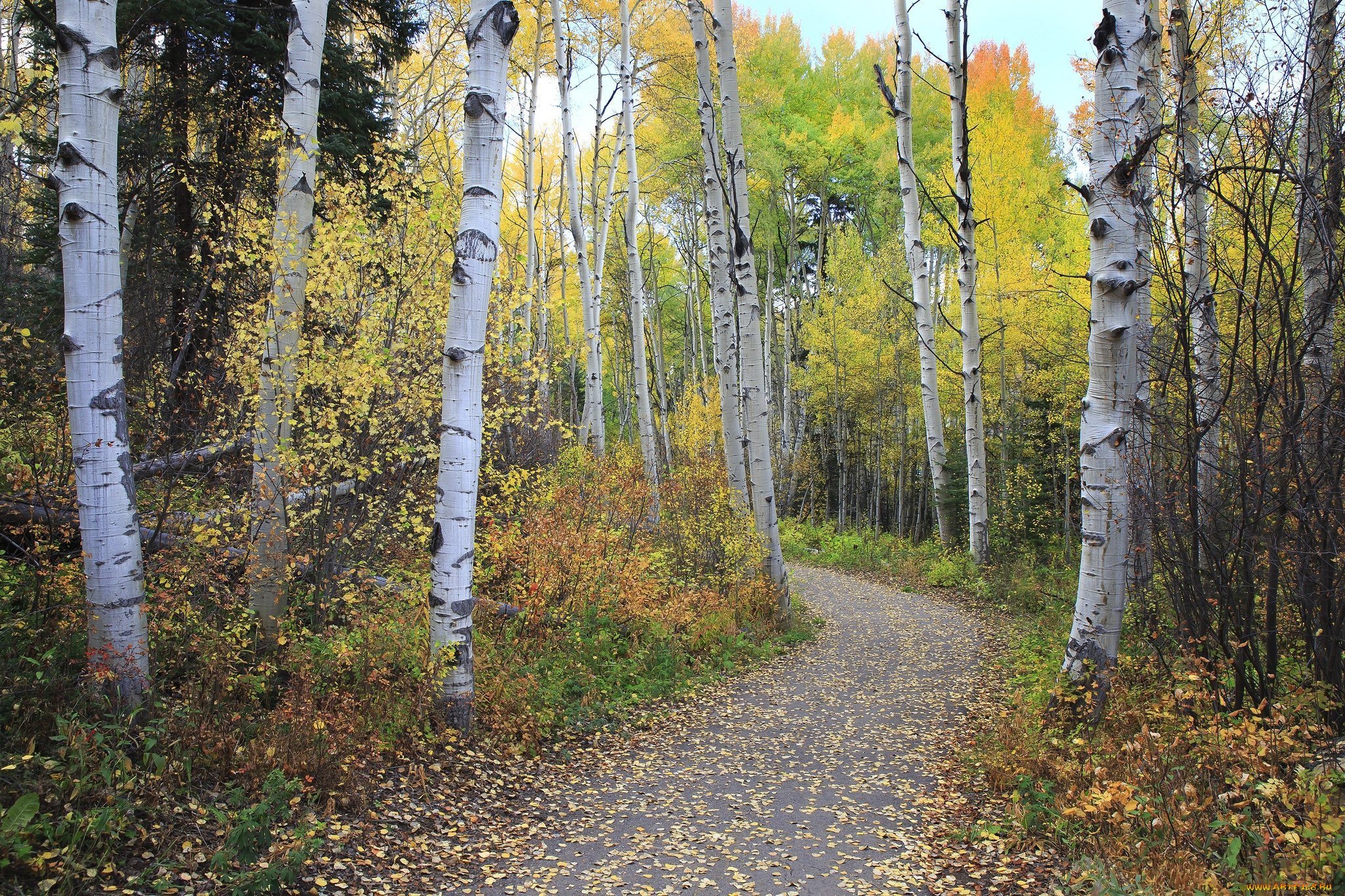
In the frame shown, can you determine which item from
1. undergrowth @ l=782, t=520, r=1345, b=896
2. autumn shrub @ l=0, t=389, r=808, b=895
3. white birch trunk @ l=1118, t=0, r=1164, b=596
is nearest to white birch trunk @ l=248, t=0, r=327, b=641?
autumn shrub @ l=0, t=389, r=808, b=895

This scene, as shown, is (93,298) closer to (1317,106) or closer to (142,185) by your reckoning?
(142,185)

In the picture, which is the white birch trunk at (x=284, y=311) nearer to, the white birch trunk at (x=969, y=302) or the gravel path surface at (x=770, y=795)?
the gravel path surface at (x=770, y=795)

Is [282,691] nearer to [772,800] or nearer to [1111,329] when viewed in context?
[772,800]

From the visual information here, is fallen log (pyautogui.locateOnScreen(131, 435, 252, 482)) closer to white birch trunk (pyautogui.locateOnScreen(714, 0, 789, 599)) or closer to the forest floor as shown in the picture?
the forest floor

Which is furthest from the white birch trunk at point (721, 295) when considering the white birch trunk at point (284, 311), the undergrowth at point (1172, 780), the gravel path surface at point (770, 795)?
the white birch trunk at point (284, 311)

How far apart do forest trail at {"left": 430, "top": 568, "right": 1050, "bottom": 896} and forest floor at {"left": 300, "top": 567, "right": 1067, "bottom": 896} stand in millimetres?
14

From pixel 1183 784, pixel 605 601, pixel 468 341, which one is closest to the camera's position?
pixel 1183 784

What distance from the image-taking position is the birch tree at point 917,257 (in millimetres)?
11258

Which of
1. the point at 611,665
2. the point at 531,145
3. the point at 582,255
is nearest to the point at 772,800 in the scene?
the point at 611,665

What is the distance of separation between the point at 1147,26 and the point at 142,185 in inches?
366

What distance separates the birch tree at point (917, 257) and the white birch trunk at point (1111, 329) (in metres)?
5.51

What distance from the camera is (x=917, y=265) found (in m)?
12.4

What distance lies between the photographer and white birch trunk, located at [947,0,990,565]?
10391mm

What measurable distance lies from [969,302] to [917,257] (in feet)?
4.30
